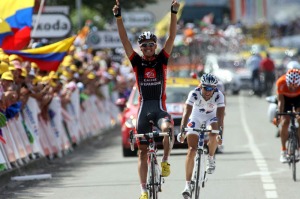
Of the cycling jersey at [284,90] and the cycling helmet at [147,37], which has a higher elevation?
the cycling helmet at [147,37]

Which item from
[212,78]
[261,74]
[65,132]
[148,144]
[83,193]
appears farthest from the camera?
[261,74]

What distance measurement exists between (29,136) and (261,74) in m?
31.0

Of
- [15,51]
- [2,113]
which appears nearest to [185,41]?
[15,51]

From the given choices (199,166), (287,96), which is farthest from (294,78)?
(199,166)

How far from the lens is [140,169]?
14.1 m

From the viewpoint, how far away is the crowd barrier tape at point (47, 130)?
20016 millimetres

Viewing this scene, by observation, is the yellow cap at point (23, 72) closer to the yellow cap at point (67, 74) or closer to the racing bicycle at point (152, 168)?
the yellow cap at point (67, 74)

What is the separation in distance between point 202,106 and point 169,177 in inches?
148

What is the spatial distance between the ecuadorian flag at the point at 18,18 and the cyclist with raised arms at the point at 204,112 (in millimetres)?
8170

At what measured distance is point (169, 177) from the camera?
19.0m

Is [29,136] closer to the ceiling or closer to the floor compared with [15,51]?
closer to the floor

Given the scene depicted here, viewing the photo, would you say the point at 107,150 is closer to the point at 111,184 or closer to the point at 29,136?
the point at 29,136

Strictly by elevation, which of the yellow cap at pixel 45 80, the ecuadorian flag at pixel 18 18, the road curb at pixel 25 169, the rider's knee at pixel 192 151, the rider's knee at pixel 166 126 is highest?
the ecuadorian flag at pixel 18 18

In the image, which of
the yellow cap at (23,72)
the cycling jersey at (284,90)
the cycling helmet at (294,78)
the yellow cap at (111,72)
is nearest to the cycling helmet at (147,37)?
the cycling helmet at (294,78)
